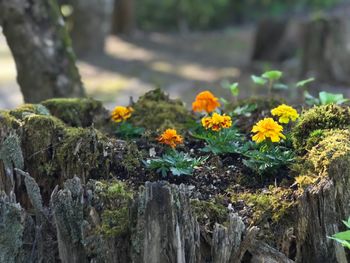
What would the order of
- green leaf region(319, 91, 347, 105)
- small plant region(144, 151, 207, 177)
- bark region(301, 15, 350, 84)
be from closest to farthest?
small plant region(144, 151, 207, 177) → green leaf region(319, 91, 347, 105) → bark region(301, 15, 350, 84)

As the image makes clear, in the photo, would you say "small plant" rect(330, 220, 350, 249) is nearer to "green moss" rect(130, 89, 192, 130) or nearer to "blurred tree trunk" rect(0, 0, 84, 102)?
"green moss" rect(130, 89, 192, 130)

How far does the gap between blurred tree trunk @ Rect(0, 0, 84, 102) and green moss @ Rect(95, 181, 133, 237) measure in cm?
233

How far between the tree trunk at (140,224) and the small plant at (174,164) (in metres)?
0.14

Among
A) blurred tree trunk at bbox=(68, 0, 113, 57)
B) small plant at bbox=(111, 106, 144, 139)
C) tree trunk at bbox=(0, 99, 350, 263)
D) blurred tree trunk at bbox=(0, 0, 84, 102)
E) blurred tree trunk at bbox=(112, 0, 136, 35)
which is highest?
blurred tree trunk at bbox=(112, 0, 136, 35)

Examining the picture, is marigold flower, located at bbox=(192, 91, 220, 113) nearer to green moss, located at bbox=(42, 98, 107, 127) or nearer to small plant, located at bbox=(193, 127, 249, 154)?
small plant, located at bbox=(193, 127, 249, 154)

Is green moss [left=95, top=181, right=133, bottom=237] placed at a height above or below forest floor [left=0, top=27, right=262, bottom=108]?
below

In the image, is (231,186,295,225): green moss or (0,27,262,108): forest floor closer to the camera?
(231,186,295,225): green moss

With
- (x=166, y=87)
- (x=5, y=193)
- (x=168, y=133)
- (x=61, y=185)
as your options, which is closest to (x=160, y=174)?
(x=168, y=133)

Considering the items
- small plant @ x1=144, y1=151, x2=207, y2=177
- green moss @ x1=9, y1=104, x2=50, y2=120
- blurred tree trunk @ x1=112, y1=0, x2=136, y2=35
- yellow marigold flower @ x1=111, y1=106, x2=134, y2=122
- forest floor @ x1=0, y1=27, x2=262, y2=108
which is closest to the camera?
small plant @ x1=144, y1=151, x2=207, y2=177

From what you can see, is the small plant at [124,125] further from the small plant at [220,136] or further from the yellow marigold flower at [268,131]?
the yellow marigold flower at [268,131]

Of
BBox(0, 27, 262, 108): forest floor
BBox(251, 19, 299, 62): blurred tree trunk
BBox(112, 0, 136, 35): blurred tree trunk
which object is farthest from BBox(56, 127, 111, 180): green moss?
BBox(112, 0, 136, 35): blurred tree trunk

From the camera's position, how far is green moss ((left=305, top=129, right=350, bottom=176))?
2.26 meters

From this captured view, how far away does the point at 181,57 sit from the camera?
1379 cm

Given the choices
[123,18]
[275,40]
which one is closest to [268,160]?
[275,40]
